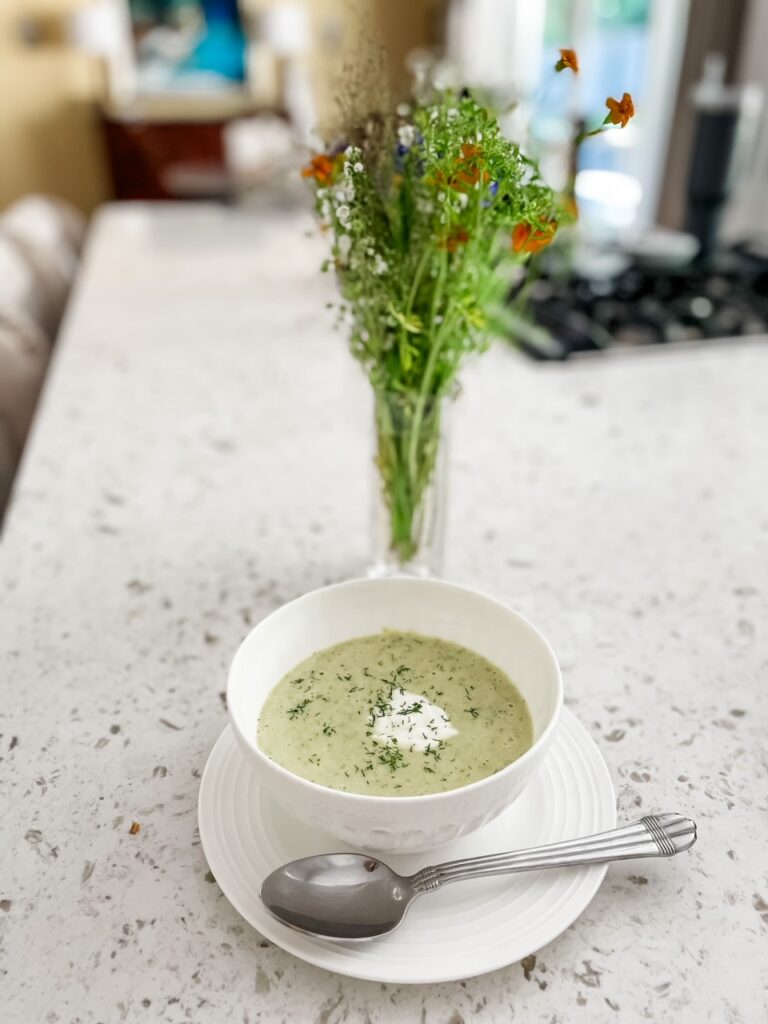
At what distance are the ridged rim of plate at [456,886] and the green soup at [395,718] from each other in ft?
0.20

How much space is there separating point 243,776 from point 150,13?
529 cm

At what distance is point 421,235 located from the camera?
2.25 ft

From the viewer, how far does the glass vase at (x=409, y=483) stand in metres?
0.77

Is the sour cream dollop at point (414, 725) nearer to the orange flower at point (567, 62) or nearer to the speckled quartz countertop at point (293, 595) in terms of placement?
the speckled quartz countertop at point (293, 595)

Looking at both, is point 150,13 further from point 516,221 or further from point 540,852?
point 540,852

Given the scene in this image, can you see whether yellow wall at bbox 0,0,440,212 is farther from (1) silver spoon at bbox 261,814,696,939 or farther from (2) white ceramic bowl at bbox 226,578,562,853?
(1) silver spoon at bbox 261,814,696,939

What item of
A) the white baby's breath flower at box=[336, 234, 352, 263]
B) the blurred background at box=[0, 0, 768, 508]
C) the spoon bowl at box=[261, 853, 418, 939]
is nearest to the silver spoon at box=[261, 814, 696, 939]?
the spoon bowl at box=[261, 853, 418, 939]

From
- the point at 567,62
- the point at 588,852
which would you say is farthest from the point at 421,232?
the point at 588,852

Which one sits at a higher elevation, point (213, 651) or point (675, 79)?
point (675, 79)

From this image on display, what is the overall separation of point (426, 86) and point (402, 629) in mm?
480

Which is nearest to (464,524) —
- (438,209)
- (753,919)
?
(438,209)

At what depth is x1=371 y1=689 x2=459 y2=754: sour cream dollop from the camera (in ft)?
1.90

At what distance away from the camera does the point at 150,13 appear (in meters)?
4.83

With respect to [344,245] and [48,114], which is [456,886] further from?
[48,114]
